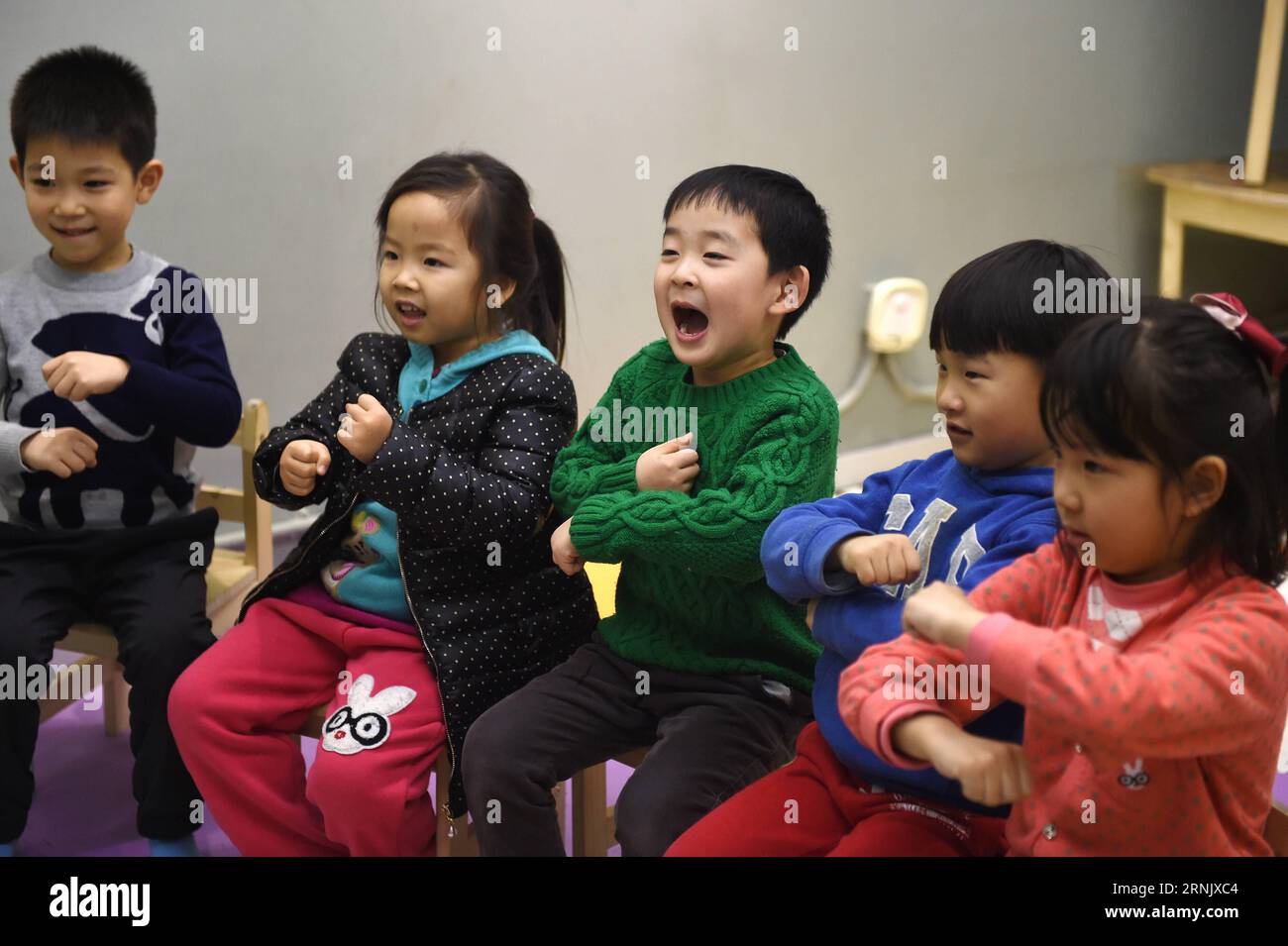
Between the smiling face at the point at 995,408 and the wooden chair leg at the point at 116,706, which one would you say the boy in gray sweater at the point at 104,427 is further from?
the smiling face at the point at 995,408

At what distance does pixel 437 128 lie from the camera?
8.20 feet

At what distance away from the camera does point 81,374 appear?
1.67 metres

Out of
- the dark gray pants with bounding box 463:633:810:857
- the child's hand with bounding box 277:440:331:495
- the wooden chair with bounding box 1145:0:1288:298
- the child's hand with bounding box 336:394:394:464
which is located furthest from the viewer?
the wooden chair with bounding box 1145:0:1288:298

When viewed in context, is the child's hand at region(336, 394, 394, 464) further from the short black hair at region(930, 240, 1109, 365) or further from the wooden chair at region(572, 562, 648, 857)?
the short black hair at region(930, 240, 1109, 365)

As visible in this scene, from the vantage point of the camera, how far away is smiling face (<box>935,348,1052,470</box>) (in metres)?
1.26

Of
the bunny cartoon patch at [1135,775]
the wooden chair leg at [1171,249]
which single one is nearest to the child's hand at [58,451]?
the bunny cartoon patch at [1135,775]

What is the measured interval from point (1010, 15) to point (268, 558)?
2.06 meters

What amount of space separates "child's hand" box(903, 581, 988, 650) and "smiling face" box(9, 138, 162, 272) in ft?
3.96

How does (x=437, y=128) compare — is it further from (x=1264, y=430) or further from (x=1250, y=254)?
(x=1250, y=254)

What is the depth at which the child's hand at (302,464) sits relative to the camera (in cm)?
163

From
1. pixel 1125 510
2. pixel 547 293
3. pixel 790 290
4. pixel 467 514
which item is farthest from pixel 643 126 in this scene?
pixel 1125 510

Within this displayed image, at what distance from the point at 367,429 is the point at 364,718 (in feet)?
1.02

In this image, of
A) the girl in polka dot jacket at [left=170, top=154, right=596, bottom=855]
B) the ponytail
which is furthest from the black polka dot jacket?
the ponytail

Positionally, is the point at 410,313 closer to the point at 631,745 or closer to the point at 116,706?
the point at 631,745
